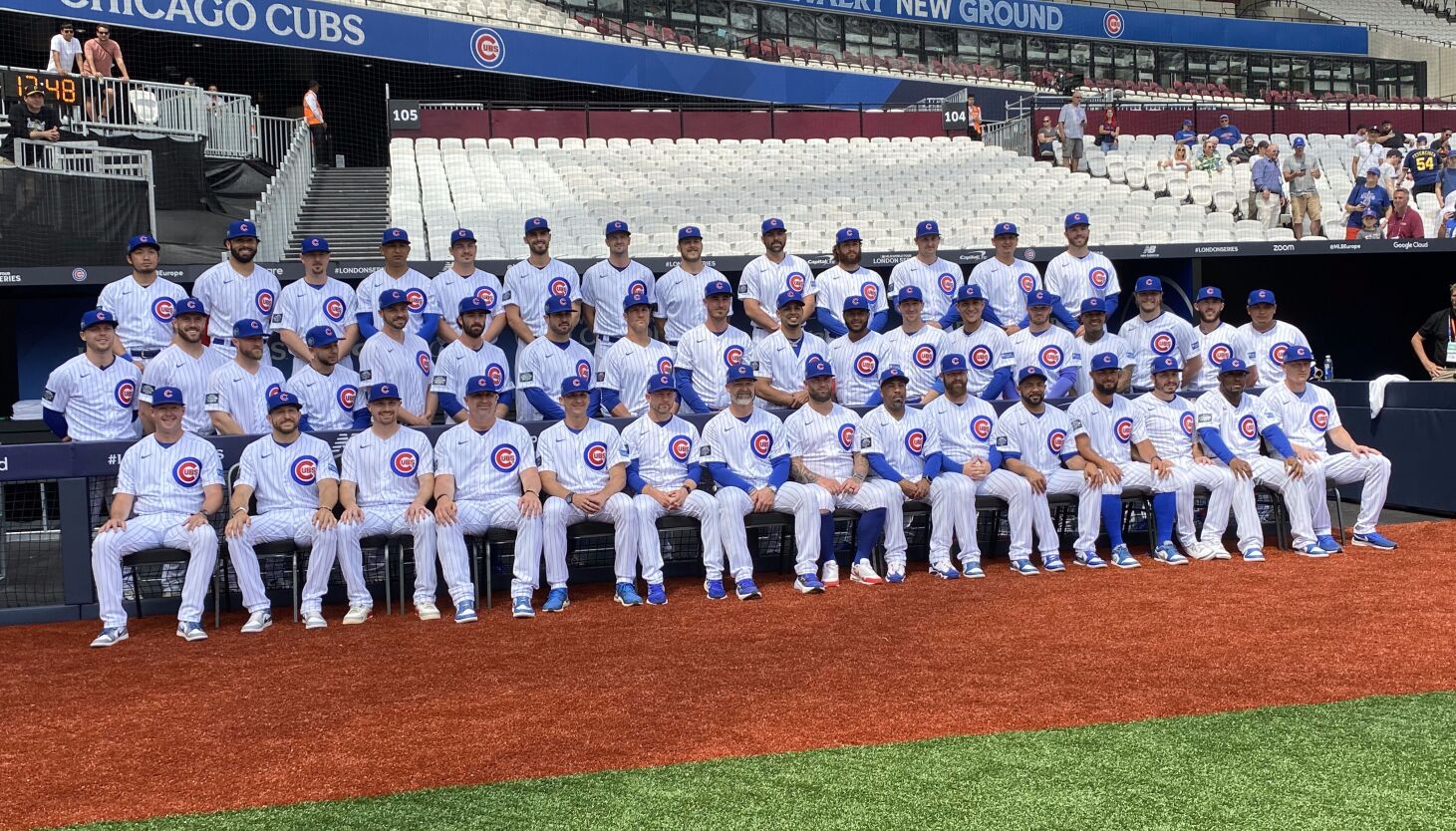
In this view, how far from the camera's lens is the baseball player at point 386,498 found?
24.2ft

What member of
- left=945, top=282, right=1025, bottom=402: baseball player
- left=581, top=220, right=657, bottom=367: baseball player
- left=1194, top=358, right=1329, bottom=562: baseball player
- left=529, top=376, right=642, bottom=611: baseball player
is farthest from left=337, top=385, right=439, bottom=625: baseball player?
left=1194, top=358, right=1329, bottom=562: baseball player

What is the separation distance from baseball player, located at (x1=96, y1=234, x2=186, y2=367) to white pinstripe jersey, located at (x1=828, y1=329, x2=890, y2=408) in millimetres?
4471

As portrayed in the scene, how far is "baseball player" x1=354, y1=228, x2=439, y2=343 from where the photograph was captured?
28.9 feet

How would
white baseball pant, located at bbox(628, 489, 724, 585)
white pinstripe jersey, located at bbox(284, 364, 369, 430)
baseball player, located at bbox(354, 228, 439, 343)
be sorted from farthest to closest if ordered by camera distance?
1. baseball player, located at bbox(354, 228, 439, 343)
2. white pinstripe jersey, located at bbox(284, 364, 369, 430)
3. white baseball pant, located at bbox(628, 489, 724, 585)

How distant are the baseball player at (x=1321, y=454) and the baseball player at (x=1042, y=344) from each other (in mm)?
1357

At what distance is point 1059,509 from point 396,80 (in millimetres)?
18583

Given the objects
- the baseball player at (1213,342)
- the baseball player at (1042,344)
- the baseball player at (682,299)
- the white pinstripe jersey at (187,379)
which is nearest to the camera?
the white pinstripe jersey at (187,379)

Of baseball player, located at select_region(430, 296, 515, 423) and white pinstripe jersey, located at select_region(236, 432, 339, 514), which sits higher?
baseball player, located at select_region(430, 296, 515, 423)

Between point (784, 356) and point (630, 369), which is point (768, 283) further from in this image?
point (630, 369)

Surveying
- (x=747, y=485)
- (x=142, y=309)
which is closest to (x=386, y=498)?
(x=747, y=485)

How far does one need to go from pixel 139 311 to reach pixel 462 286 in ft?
7.04

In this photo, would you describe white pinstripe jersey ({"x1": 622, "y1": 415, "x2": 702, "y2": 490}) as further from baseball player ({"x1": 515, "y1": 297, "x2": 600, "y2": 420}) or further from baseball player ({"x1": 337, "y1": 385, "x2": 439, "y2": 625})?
baseball player ({"x1": 337, "y1": 385, "x2": 439, "y2": 625})

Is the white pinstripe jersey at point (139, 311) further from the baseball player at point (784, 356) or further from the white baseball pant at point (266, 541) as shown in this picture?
the baseball player at point (784, 356)

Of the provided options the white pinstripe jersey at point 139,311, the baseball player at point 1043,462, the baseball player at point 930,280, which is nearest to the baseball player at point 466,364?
the white pinstripe jersey at point 139,311
